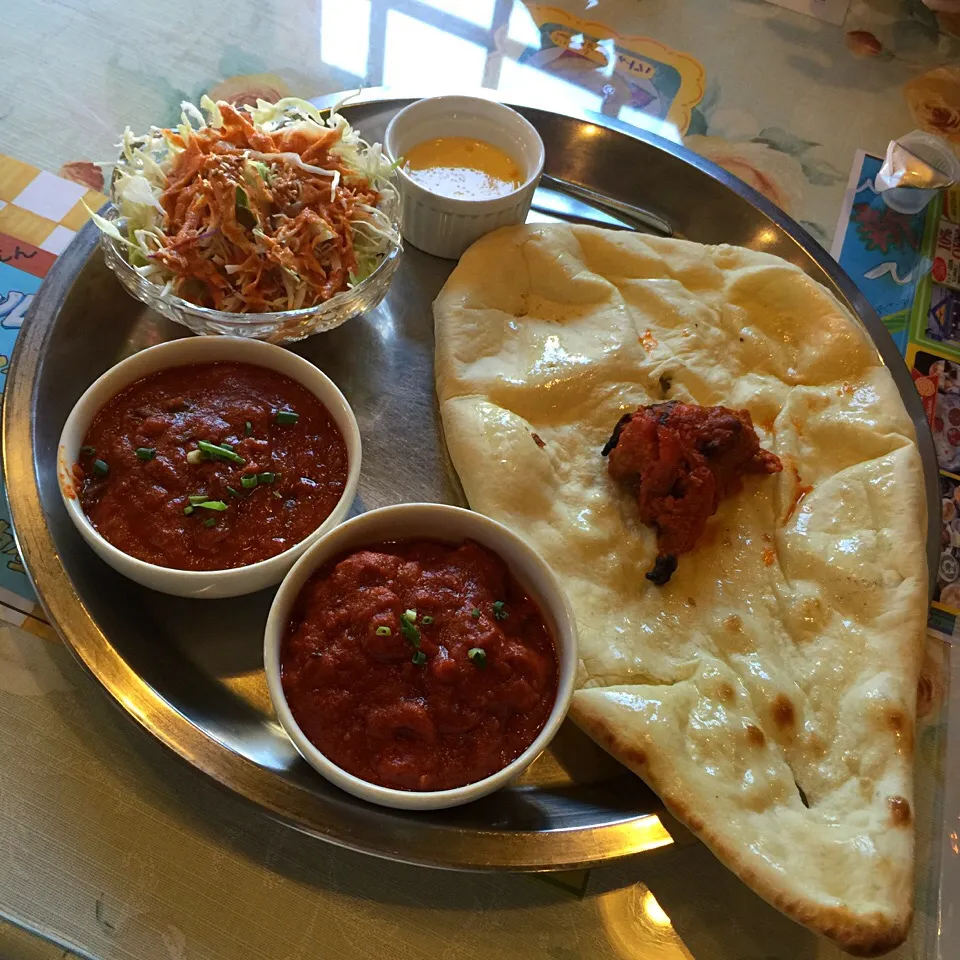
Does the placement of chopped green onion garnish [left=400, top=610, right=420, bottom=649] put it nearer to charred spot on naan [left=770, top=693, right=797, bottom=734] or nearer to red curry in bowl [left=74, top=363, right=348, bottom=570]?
red curry in bowl [left=74, top=363, right=348, bottom=570]

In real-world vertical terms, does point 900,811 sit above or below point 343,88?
below

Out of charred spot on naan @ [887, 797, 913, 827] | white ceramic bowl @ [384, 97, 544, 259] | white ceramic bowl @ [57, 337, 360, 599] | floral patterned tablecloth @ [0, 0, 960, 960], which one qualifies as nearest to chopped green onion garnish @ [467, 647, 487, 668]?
white ceramic bowl @ [57, 337, 360, 599]

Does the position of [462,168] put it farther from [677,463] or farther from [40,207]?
[40,207]

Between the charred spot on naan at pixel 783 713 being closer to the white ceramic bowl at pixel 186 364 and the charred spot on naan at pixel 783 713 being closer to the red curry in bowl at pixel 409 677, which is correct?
the red curry in bowl at pixel 409 677

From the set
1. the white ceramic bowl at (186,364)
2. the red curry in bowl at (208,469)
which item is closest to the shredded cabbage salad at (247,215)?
the white ceramic bowl at (186,364)

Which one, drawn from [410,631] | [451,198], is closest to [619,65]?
[451,198]

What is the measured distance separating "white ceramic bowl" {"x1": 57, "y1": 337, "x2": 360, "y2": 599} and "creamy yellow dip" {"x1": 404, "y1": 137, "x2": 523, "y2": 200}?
91 centimetres

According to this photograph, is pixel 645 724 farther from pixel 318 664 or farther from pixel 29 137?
pixel 29 137

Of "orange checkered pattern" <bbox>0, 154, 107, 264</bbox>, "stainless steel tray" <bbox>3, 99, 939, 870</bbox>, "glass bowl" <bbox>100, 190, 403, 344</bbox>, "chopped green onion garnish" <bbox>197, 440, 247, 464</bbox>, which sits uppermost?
"glass bowl" <bbox>100, 190, 403, 344</bbox>

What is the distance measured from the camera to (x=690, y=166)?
10.4 ft

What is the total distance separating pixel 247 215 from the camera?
2.50 m

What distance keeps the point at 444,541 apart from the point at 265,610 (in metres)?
0.54

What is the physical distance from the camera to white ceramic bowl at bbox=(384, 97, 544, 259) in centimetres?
269

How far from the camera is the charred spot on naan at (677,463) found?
2219mm
